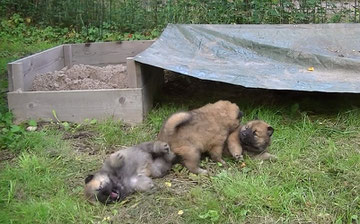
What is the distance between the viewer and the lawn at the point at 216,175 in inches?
136

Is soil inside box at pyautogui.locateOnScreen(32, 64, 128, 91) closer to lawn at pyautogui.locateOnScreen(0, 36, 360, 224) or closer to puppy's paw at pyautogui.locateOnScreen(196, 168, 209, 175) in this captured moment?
lawn at pyautogui.locateOnScreen(0, 36, 360, 224)

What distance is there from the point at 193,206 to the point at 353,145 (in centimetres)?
175

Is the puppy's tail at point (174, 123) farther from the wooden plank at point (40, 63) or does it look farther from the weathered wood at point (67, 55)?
the weathered wood at point (67, 55)

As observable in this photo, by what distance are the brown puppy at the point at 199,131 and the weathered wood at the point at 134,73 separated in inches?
42.3

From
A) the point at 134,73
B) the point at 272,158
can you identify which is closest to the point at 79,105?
the point at 134,73

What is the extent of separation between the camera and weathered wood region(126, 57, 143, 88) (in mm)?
5133

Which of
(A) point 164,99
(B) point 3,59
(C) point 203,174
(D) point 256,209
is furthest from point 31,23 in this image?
(D) point 256,209

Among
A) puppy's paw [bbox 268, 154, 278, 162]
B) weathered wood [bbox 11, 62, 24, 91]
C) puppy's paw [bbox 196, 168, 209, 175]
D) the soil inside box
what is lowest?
puppy's paw [bbox 196, 168, 209, 175]

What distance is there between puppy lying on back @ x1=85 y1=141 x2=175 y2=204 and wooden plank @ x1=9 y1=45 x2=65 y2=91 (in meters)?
2.11

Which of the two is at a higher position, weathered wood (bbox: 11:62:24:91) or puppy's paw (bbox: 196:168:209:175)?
weathered wood (bbox: 11:62:24:91)

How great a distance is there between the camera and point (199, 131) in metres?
4.15

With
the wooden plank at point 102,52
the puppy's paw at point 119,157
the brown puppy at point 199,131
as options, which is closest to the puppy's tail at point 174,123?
the brown puppy at point 199,131

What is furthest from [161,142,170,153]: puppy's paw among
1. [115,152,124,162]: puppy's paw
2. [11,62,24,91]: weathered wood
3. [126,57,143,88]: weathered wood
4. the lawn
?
[11,62,24,91]: weathered wood

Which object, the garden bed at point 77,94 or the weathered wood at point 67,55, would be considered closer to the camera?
the garden bed at point 77,94
